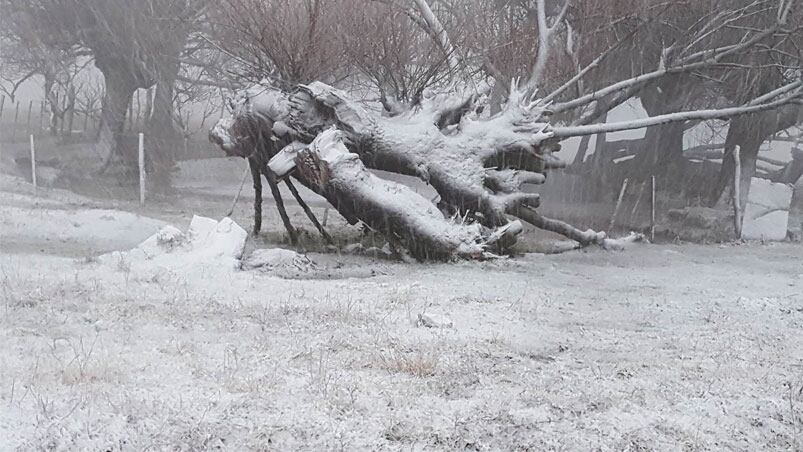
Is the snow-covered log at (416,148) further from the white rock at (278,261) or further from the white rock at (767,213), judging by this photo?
the white rock at (767,213)

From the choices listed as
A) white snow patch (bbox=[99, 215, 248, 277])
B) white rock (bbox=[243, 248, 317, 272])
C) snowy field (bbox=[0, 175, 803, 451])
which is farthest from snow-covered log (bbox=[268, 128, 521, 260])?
white snow patch (bbox=[99, 215, 248, 277])

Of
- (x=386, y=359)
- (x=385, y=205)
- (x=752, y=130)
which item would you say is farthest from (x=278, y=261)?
(x=752, y=130)

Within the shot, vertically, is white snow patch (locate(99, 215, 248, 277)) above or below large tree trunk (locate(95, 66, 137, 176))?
below

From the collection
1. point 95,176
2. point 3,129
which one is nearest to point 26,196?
point 95,176

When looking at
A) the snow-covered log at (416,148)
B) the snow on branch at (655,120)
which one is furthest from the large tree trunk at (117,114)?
the snow on branch at (655,120)

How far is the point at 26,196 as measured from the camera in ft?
58.7

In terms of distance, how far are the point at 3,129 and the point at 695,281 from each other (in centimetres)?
3473

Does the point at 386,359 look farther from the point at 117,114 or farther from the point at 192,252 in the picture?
the point at 117,114

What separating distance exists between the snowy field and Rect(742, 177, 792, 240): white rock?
737 centimetres

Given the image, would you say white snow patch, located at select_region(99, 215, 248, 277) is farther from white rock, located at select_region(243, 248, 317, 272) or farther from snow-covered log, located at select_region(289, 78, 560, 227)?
snow-covered log, located at select_region(289, 78, 560, 227)

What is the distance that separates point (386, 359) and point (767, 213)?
14094 millimetres

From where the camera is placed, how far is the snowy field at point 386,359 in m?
3.87

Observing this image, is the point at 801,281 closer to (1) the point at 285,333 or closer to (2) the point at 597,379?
(2) the point at 597,379

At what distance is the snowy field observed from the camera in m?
3.87
